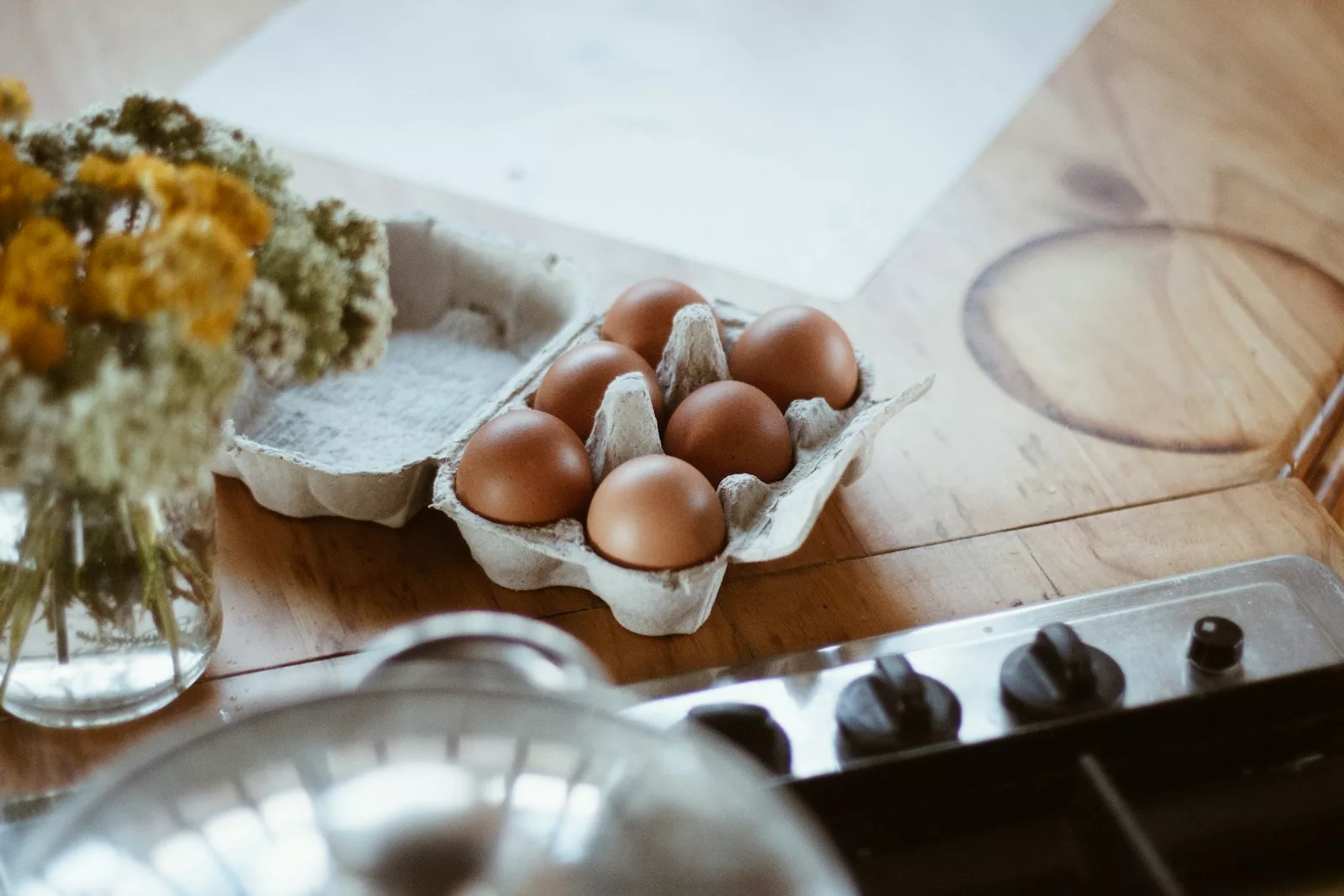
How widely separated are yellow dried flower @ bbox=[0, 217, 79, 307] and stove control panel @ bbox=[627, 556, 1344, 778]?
1.08 feet

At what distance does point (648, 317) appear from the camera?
877 millimetres

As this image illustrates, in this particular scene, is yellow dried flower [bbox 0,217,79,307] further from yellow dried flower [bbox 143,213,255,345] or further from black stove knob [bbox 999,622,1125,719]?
black stove knob [bbox 999,622,1125,719]

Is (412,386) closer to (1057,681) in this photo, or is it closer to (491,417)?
(491,417)

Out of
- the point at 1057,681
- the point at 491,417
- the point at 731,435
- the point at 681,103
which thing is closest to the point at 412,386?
the point at 491,417

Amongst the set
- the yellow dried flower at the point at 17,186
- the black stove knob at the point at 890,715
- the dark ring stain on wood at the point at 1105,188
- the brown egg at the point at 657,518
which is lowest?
the brown egg at the point at 657,518

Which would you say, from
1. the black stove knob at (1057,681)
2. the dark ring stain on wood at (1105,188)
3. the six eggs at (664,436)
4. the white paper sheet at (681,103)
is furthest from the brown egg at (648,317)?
the dark ring stain on wood at (1105,188)

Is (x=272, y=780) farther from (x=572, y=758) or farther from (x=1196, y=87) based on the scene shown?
(x=1196, y=87)

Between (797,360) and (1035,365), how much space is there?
0.89ft

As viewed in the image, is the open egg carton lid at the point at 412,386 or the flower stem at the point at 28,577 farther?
the open egg carton lid at the point at 412,386

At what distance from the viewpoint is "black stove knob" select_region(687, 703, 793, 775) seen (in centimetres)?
58

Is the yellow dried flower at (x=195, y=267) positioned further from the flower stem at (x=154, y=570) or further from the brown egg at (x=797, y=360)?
the brown egg at (x=797, y=360)

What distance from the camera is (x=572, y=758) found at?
41cm

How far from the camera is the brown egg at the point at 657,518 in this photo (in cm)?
72

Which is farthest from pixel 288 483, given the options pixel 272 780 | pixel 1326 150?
pixel 1326 150
